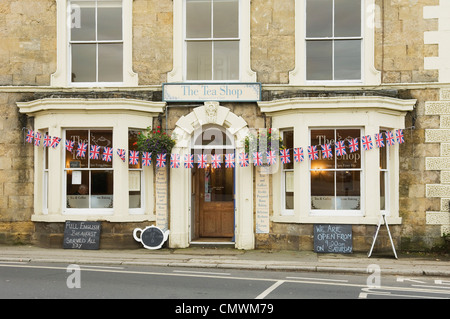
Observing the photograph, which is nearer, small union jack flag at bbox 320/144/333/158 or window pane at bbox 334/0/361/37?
small union jack flag at bbox 320/144/333/158

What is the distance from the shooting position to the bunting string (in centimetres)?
1252

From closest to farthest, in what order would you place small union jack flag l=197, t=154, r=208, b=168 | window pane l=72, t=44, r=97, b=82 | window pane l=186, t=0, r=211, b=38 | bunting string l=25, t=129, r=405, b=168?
bunting string l=25, t=129, r=405, b=168 < small union jack flag l=197, t=154, r=208, b=168 < window pane l=186, t=0, r=211, b=38 < window pane l=72, t=44, r=97, b=82

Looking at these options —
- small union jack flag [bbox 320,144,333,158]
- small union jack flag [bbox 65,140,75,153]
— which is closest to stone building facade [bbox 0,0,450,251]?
small union jack flag [bbox 65,140,75,153]

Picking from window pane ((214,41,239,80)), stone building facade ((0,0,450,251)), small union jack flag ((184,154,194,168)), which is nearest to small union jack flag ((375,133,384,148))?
stone building facade ((0,0,450,251))

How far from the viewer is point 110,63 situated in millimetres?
13734

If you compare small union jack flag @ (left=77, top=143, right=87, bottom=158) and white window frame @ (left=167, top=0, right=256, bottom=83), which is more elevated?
white window frame @ (left=167, top=0, right=256, bottom=83)

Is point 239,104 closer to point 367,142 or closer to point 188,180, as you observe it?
point 188,180

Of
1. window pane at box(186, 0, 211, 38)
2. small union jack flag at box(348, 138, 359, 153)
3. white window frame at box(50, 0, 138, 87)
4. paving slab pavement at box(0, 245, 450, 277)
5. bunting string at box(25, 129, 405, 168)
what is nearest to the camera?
paving slab pavement at box(0, 245, 450, 277)

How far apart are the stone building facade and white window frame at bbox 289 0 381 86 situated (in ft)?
0.10

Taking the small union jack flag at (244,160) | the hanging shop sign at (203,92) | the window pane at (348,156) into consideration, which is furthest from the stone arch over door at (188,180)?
the window pane at (348,156)

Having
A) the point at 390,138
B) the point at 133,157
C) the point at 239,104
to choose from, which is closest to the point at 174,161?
the point at 133,157

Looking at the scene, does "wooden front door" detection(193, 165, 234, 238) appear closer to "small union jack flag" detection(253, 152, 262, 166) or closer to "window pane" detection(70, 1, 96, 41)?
"small union jack flag" detection(253, 152, 262, 166)

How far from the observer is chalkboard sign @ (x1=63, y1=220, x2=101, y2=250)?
13008 mm

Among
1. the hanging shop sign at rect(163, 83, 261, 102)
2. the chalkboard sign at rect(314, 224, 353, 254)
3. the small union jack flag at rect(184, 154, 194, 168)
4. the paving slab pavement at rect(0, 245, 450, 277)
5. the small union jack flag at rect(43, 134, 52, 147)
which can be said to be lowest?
the paving slab pavement at rect(0, 245, 450, 277)
